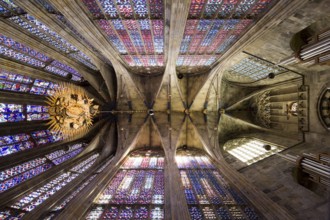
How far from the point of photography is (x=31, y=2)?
5875 mm

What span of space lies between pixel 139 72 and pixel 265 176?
31.1 feet

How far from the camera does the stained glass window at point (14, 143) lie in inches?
356

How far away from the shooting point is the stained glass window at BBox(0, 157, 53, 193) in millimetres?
7767

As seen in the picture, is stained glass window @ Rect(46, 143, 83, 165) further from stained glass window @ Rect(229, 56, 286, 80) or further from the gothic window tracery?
stained glass window @ Rect(229, 56, 286, 80)

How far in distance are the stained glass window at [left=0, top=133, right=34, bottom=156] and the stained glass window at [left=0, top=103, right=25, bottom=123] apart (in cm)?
86

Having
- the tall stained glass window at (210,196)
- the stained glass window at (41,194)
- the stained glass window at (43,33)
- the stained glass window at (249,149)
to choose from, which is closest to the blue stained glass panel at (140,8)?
the stained glass window at (43,33)

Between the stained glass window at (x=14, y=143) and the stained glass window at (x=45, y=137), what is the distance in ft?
1.26

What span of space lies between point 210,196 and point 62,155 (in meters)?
8.23

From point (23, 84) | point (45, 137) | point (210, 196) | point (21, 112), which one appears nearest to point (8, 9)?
point (23, 84)

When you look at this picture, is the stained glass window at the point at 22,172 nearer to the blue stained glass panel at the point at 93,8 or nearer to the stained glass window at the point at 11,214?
the stained glass window at the point at 11,214

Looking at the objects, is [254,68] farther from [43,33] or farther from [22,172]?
[22,172]

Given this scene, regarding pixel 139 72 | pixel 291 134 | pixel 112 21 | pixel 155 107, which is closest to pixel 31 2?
pixel 112 21

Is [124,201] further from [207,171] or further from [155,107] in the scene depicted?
[155,107]

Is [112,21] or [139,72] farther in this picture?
[139,72]
